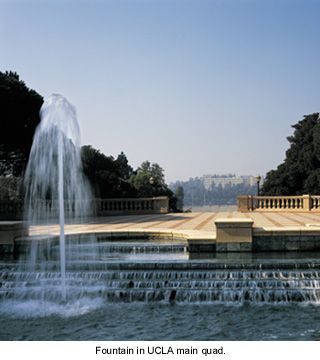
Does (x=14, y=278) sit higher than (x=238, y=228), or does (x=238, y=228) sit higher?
(x=238, y=228)

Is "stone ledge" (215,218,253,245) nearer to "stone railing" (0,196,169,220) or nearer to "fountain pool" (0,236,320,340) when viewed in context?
"fountain pool" (0,236,320,340)

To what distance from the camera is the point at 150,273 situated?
32.9ft

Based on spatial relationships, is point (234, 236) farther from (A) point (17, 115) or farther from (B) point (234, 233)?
(A) point (17, 115)

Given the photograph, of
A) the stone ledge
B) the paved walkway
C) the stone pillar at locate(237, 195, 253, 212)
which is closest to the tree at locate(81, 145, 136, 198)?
the stone pillar at locate(237, 195, 253, 212)

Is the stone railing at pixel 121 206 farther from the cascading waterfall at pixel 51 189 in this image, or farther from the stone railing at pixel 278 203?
the stone railing at pixel 278 203

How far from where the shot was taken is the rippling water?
7113mm

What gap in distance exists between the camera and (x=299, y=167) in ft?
134

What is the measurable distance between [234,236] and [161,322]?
15.2 feet

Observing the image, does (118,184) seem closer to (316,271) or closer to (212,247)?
(212,247)

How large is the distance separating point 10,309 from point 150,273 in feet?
8.31

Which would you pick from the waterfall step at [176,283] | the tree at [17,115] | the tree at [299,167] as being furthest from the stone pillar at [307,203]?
the waterfall step at [176,283]

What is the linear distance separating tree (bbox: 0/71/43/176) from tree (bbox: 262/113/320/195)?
780 inches

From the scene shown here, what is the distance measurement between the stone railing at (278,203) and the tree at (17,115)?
34.4ft

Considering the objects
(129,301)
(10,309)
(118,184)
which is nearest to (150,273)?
(129,301)
